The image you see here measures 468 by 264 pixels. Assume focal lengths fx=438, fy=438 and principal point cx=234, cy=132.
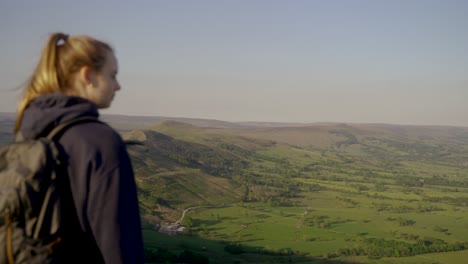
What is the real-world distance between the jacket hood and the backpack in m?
0.14

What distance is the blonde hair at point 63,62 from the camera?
245 cm

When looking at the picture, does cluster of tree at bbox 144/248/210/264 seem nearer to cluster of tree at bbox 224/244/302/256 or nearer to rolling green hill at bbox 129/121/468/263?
rolling green hill at bbox 129/121/468/263

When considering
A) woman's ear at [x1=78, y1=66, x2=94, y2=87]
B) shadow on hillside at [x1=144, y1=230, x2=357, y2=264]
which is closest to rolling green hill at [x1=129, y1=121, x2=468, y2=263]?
shadow on hillside at [x1=144, y1=230, x2=357, y2=264]

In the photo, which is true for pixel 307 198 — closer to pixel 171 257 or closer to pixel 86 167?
pixel 171 257

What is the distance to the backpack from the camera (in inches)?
83.4

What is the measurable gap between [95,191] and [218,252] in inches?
1936

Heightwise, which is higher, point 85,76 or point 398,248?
point 85,76

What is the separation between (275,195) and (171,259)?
2127 inches

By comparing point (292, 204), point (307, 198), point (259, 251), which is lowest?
point (292, 204)

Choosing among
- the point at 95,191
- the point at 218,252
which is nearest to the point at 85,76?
the point at 95,191

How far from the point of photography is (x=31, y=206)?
83.8 inches

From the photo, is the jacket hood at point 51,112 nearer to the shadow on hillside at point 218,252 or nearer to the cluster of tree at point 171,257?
the cluster of tree at point 171,257

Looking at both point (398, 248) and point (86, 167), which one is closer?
point (86, 167)

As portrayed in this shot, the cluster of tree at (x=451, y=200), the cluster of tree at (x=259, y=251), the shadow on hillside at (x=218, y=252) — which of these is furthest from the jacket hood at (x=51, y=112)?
the cluster of tree at (x=451, y=200)
